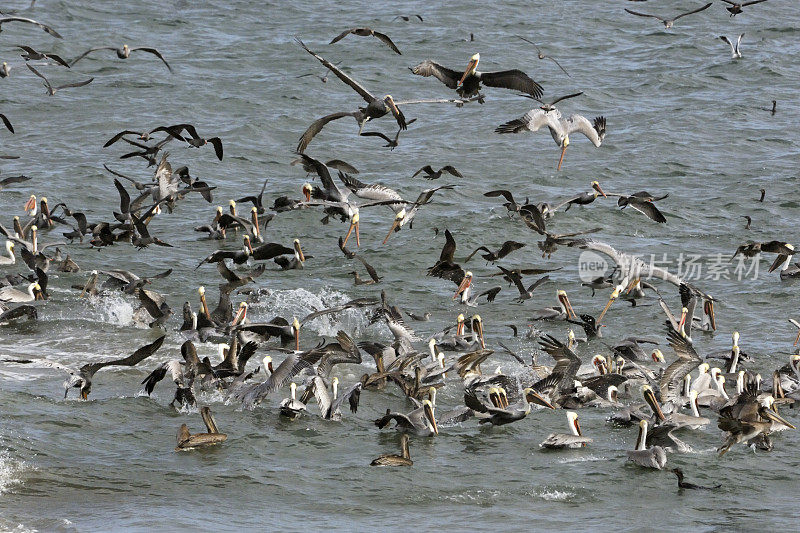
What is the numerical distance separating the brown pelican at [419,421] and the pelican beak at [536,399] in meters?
1.11

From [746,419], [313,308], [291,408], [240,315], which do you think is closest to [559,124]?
[313,308]

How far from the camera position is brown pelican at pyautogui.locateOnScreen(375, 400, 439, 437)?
36.8 feet

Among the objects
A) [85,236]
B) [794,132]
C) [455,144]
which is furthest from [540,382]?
[794,132]

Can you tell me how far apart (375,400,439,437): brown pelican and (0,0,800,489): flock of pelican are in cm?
2

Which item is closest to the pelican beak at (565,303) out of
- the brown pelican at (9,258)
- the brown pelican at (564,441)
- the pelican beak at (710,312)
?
the pelican beak at (710,312)

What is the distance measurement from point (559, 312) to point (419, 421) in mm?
4812

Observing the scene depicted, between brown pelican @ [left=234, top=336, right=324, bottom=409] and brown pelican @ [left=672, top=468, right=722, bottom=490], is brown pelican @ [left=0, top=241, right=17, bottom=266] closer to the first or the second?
brown pelican @ [left=234, top=336, right=324, bottom=409]

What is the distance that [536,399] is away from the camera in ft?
38.9

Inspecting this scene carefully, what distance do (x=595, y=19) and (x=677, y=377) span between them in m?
25.2

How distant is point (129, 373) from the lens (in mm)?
13008

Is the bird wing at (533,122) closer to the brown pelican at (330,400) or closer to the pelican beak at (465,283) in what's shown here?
the pelican beak at (465,283)

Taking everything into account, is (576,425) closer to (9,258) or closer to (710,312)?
(710,312)

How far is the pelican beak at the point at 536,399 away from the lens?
38.7 feet

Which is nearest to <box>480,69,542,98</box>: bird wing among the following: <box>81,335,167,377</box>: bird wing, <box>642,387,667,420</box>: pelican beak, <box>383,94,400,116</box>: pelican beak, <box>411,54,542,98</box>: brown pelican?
<box>411,54,542,98</box>: brown pelican
